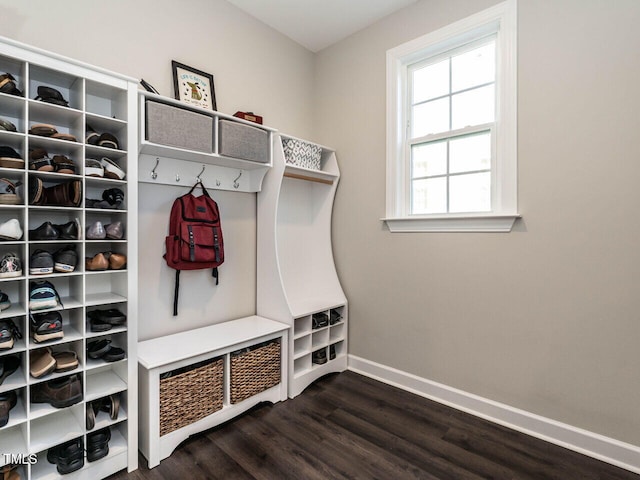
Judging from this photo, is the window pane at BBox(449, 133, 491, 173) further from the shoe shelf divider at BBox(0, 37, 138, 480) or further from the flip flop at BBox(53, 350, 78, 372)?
the flip flop at BBox(53, 350, 78, 372)

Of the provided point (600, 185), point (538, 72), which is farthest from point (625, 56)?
point (600, 185)

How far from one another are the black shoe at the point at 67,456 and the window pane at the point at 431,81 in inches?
114

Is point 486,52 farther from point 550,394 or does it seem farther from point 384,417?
point 384,417

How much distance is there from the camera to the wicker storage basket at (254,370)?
6.79 feet

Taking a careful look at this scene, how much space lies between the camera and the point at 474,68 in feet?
7.55

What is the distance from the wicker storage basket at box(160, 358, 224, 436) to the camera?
1761 millimetres

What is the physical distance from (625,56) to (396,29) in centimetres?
146

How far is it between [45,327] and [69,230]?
1.39 ft

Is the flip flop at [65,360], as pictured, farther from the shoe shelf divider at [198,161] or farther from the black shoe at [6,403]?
the shoe shelf divider at [198,161]

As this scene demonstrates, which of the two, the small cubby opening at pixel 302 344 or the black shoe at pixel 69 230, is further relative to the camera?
the small cubby opening at pixel 302 344

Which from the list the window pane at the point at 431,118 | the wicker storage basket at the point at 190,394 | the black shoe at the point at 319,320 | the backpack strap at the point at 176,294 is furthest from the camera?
the black shoe at the point at 319,320

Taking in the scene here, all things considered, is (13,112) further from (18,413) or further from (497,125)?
(497,125)

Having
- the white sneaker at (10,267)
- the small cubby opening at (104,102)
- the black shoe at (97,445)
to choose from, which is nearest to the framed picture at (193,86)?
the small cubby opening at (104,102)

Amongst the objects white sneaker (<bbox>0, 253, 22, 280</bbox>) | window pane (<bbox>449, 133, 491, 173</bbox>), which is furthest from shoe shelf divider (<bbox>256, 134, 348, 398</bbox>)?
white sneaker (<bbox>0, 253, 22, 280</bbox>)
